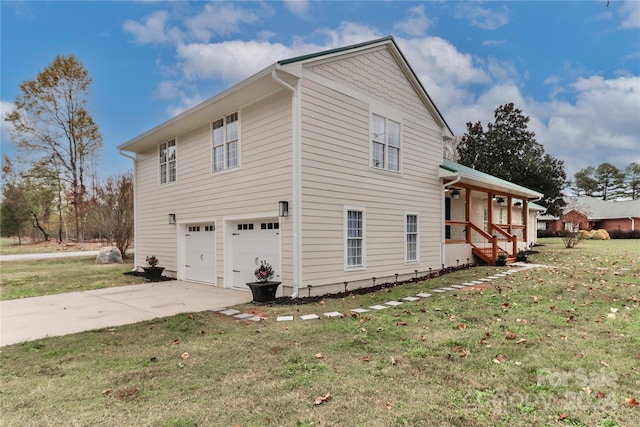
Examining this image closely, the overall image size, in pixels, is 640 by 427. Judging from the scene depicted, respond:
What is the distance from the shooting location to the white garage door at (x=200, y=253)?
11.0 m

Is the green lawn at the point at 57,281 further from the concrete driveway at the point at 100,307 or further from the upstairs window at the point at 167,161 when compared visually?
the upstairs window at the point at 167,161

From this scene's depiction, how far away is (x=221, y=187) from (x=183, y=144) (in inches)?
118

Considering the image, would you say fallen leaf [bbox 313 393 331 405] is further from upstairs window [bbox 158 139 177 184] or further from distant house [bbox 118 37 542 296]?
upstairs window [bbox 158 139 177 184]

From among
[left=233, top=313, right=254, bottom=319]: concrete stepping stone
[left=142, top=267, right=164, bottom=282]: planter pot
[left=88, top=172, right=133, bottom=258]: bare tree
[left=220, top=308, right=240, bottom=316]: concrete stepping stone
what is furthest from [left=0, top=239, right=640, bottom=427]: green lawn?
[left=88, top=172, right=133, bottom=258]: bare tree

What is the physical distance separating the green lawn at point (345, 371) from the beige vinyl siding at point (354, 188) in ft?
7.73

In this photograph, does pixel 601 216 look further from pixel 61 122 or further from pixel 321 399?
pixel 61 122

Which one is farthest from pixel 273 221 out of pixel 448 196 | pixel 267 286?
pixel 448 196

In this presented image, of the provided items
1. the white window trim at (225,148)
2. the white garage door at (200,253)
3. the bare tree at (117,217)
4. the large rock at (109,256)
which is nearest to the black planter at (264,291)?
the white garage door at (200,253)

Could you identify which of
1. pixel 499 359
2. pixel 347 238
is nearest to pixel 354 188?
pixel 347 238

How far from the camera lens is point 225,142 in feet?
33.6

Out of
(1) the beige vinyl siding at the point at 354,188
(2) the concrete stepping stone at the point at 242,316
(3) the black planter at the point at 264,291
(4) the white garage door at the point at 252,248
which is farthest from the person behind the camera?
(4) the white garage door at the point at 252,248

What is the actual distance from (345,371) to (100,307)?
6.34m

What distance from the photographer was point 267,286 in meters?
7.77

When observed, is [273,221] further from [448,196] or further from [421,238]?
[448,196]
